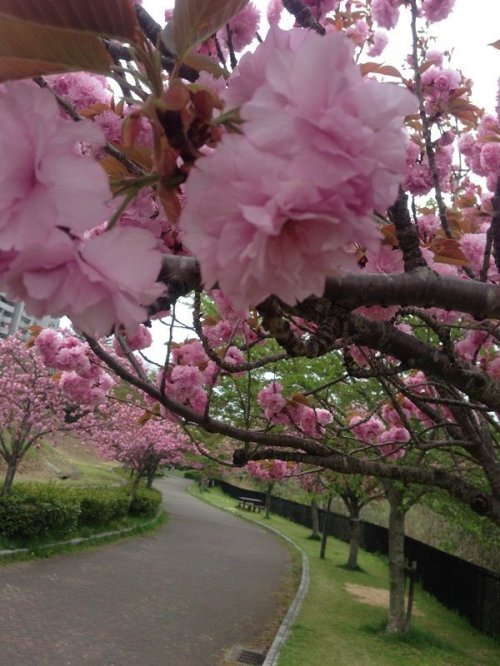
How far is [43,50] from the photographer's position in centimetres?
74

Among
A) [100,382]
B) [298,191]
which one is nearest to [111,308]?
[298,191]

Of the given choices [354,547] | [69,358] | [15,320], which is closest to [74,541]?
[354,547]

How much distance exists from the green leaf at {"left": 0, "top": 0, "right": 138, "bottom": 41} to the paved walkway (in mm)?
6787

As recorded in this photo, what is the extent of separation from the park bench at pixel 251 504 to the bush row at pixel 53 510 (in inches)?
720

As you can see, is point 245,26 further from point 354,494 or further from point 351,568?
point 351,568

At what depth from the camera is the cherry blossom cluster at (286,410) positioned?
160 inches

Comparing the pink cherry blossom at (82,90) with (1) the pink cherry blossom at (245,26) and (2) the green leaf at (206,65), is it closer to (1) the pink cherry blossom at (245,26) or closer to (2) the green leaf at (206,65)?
(2) the green leaf at (206,65)

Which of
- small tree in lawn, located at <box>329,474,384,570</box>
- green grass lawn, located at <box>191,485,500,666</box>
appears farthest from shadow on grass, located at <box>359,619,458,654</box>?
small tree in lawn, located at <box>329,474,384,570</box>

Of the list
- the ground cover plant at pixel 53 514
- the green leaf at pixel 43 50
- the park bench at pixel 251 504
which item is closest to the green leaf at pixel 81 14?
the green leaf at pixel 43 50

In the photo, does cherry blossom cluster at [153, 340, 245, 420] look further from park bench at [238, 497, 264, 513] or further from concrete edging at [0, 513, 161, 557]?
park bench at [238, 497, 264, 513]

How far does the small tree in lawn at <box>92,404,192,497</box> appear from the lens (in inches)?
755

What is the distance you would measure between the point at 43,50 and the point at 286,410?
12.1 feet

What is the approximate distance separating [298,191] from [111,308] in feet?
0.79

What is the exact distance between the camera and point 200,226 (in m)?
0.62
